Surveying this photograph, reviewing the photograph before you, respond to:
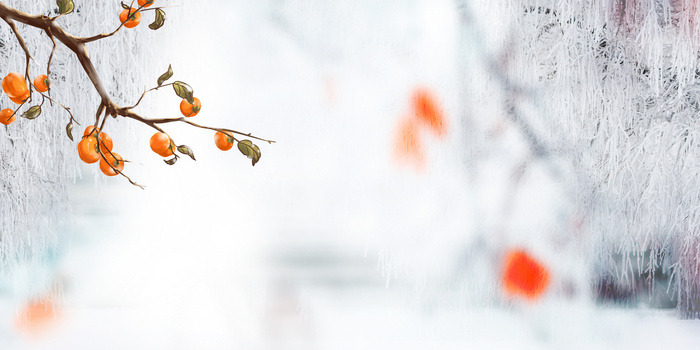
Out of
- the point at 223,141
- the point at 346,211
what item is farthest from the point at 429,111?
the point at 223,141

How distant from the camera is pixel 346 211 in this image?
134 centimetres

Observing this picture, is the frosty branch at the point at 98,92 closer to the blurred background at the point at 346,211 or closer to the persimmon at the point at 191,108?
the persimmon at the point at 191,108

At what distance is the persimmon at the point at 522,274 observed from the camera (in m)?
1.33

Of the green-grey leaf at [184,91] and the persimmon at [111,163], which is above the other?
the green-grey leaf at [184,91]

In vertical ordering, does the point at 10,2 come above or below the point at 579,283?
above

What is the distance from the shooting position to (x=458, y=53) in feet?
4.40

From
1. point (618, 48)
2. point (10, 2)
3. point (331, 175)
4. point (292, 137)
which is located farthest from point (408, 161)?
point (10, 2)

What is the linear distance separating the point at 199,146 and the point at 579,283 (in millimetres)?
1025

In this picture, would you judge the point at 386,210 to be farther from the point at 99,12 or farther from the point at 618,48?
the point at 99,12

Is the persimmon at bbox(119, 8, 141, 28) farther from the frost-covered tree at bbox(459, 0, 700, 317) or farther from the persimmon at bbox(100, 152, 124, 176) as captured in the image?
the frost-covered tree at bbox(459, 0, 700, 317)

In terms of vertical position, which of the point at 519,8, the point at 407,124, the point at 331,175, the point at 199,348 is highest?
the point at 519,8

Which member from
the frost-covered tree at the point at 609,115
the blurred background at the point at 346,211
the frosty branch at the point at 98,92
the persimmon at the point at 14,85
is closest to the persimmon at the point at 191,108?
the frosty branch at the point at 98,92

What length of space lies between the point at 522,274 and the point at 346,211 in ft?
1.54

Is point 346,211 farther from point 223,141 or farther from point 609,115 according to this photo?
point 223,141
